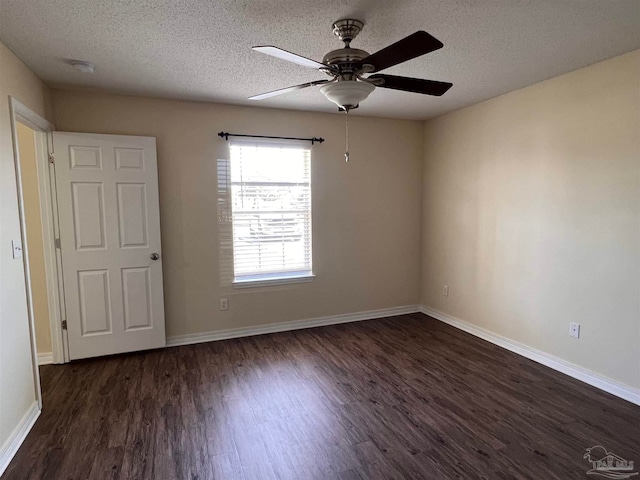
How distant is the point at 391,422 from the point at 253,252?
7.45 ft

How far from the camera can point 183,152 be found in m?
3.62

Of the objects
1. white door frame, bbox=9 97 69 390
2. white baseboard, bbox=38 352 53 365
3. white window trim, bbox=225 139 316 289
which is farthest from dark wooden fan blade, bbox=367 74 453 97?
white baseboard, bbox=38 352 53 365

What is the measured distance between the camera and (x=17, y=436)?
215 cm

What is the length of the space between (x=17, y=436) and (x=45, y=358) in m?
1.34

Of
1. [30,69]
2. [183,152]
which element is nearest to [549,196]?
[183,152]

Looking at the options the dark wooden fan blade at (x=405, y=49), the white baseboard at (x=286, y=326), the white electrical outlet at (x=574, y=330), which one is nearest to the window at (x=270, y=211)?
the white baseboard at (x=286, y=326)

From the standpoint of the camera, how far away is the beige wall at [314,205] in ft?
11.6

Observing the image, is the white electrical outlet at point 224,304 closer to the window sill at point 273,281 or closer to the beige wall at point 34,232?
the window sill at point 273,281

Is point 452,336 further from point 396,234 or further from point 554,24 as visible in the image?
point 554,24

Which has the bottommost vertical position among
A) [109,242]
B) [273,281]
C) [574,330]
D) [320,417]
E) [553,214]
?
[320,417]

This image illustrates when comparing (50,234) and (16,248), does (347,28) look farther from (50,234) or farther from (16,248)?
(50,234)

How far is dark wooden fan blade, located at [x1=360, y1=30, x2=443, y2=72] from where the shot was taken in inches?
61.2

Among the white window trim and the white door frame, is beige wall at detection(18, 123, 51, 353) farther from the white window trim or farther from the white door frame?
the white window trim

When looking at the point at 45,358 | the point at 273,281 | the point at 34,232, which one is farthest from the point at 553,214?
the point at 45,358
